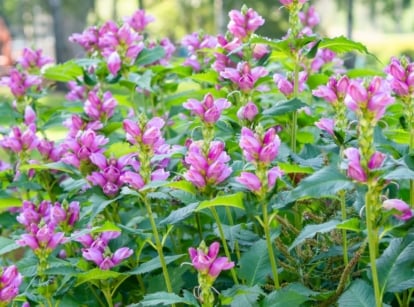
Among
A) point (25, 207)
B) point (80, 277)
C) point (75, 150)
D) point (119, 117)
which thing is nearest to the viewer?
point (80, 277)

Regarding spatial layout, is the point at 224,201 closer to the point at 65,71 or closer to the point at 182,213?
the point at 182,213

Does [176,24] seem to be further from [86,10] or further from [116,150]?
[116,150]

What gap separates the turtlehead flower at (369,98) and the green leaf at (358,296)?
0.46m

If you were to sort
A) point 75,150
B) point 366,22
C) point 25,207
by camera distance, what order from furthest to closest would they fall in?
point 366,22, point 25,207, point 75,150

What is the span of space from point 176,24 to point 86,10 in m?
4.88

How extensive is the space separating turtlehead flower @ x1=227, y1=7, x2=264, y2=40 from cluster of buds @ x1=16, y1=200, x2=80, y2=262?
782mm

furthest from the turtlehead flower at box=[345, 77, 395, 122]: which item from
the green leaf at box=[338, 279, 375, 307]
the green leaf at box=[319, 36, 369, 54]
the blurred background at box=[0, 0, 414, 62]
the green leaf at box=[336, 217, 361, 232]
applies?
the blurred background at box=[0, 0, 414, 62]

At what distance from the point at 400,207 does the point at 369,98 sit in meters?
0.24

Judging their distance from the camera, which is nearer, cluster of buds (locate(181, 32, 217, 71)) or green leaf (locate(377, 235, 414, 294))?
green leaf (locate(377, 235, 414, 294))

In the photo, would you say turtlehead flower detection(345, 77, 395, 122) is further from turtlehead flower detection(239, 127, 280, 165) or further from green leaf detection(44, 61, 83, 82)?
green leaf detection(44, 61, 83, 82)

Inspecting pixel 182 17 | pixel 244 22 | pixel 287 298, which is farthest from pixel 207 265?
pixel 182 17

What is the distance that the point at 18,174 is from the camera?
281cm

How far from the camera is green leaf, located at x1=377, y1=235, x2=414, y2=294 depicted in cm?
179

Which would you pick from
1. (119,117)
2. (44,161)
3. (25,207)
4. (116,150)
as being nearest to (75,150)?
(116,150)
